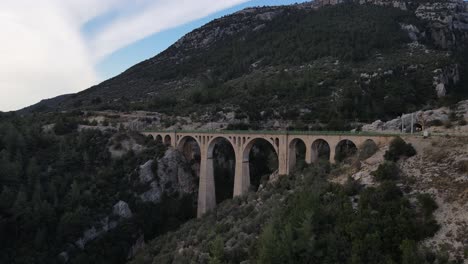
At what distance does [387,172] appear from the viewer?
68.7 ft

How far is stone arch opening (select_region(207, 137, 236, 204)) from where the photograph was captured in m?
50.7

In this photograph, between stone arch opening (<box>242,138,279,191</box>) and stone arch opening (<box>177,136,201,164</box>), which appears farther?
stone arch opening (<box>242,138,279,191</box>)

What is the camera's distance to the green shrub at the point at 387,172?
20906 millimetres

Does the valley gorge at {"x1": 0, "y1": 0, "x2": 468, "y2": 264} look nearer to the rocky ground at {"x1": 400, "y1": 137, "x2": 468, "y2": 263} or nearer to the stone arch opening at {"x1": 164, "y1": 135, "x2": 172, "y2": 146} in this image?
the rocky ground at {"x1": 400, "y1": 137, "x2": 468, "y2": 263}

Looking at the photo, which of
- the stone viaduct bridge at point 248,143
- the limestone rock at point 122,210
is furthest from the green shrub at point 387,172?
the limestone rock at point 122,210

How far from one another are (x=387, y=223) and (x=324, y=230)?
2931 millimetres

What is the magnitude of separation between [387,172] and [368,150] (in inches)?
180

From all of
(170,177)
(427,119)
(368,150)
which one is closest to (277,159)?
(170,177)

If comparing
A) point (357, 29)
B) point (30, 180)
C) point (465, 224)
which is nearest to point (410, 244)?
point (465, 224)

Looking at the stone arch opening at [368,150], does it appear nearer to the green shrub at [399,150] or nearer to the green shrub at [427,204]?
the green shrub at [399,150]

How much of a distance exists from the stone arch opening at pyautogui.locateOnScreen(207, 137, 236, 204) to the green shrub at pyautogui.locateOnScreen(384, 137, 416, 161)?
29.2 meters

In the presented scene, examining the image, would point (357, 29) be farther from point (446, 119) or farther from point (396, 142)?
point (396, 142)

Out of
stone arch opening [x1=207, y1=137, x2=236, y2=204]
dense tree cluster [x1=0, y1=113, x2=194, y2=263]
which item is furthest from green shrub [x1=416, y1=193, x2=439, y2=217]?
stone arch opening [x1=207, y1=137, x2=236, y2=204]

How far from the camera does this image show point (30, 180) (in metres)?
39.5
